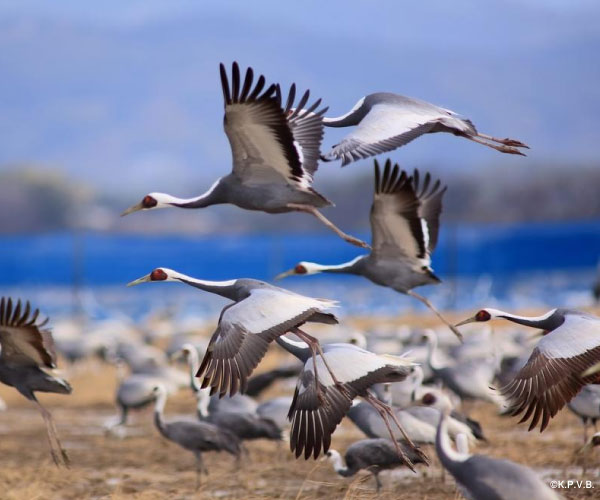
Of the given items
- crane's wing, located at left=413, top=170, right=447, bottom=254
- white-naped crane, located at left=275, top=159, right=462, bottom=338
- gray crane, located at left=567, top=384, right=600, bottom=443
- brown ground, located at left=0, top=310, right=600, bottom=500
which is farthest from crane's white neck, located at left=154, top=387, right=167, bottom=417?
gray crane, located at left=567, top=384, right=600, bottom=443

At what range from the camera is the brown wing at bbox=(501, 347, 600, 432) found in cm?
552

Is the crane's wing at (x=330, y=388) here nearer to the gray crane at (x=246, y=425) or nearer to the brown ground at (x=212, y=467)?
the brown ground at (x=212, y=467)

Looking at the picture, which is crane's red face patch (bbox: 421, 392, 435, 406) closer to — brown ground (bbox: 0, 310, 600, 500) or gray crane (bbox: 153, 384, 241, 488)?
brown ground (bbox: 0, 310, 600, 500)

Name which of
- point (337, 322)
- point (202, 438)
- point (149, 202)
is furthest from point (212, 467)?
point (337, 322)

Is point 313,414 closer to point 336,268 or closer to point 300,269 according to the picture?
point 336,268

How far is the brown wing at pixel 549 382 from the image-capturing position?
552 cm

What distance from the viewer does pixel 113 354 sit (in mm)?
14625

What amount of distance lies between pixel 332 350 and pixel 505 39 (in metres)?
127

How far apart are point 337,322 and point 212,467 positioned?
2.99 meters

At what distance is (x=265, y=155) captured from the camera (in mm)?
5895

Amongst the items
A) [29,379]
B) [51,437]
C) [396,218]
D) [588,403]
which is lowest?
[51,437]

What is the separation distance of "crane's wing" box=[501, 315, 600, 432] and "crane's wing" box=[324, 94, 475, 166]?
121cm

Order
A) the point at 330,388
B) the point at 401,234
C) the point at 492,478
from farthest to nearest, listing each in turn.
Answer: the point at 401,234 < the point at 330,388 < the point at 492,478

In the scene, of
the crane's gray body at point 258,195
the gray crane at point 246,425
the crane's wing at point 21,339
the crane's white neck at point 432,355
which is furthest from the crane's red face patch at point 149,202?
the crane's white neck at point 432,355
